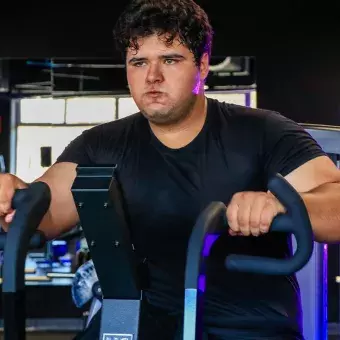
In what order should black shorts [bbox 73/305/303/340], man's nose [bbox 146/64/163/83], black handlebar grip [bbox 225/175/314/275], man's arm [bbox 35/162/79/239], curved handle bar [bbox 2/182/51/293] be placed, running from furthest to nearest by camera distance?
man's arm [bbox 35/162/79/239], man's nose [bbox 146/64/163/83], black shorts [bbox 73/305/303/340], curved handle bar [bbox 2/182/51/293], black handlebar grip [bbox 225/175/314/275]

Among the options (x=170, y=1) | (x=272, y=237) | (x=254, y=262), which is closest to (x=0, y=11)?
(x=170, y=1)

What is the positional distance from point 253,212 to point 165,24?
0.77m

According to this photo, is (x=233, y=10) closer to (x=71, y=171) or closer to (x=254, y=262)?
(x=71, y=171)

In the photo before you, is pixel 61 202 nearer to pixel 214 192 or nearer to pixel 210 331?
pixel 214 192

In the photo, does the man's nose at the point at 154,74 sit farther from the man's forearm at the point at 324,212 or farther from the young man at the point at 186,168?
the man's forearm at the point at 324,212

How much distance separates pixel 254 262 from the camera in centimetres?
132

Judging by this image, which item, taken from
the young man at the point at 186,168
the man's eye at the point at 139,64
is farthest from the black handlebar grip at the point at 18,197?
the man's eye at the point at 139,64

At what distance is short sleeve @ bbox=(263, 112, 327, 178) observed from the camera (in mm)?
1805

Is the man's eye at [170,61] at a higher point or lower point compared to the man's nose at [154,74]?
higher

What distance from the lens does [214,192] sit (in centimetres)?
186

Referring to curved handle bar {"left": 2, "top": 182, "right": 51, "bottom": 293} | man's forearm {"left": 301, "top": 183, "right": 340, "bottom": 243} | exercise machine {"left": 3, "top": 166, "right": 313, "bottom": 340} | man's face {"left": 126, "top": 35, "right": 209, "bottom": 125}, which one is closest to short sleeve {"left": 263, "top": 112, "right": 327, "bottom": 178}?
man's forearm {"left": 301, "top": 183, "right": 340, "bottom": 243}

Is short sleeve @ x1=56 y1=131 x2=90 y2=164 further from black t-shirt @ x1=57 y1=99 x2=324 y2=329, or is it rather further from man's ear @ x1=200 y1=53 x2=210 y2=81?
man's ear @ x1=200 y1=53 x2=210 y2=81

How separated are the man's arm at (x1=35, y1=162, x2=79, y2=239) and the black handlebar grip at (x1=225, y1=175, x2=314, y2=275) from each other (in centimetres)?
74

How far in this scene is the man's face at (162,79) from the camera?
73.2 inches
